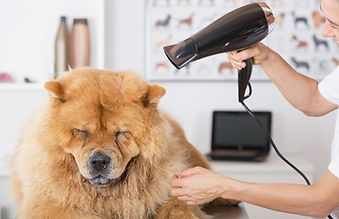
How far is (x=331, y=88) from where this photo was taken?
5.56 ft

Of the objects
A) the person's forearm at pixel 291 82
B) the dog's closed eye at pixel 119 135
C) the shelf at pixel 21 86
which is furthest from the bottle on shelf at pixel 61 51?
the dog's closed eye at pixel 119 135

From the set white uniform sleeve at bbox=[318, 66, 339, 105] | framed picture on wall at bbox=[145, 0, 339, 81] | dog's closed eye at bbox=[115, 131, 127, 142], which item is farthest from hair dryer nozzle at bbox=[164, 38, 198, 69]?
framed picture on wall at bbox=[145, 0, 339, 81]

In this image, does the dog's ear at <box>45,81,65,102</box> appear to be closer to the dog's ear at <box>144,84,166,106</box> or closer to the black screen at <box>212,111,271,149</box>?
the dog's ear at <box>144,84,166,106</box>

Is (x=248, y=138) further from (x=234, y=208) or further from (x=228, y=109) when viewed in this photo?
(x=234, y=208)

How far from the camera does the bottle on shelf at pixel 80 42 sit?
123 inches

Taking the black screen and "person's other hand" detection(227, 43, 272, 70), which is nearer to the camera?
"person's other hand" detection(227, 43, 272, 70)

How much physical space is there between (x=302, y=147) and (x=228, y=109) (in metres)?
0.59

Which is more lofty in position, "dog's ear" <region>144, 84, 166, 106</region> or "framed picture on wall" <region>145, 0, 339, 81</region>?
"framed picture on wall" <region>145, 0, 339, 81</region>

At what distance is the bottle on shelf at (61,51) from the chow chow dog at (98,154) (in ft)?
5.58

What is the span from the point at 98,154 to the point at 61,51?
192cm

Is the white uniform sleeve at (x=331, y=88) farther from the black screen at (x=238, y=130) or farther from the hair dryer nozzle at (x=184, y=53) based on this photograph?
the black screen at (x=238, y=130)

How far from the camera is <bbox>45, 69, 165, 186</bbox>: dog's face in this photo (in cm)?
126

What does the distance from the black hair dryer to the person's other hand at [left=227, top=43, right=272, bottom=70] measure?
0.11 m

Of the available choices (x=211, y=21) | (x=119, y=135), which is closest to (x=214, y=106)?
(x=211, y=21)
